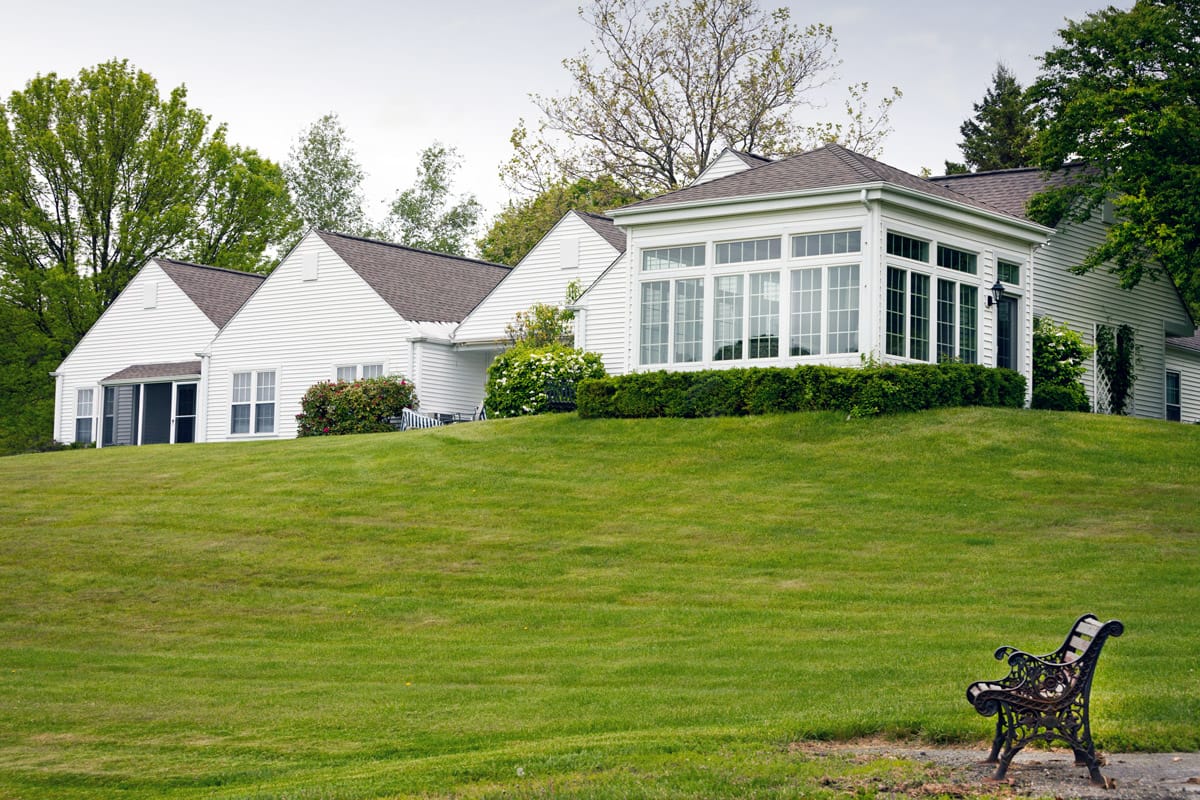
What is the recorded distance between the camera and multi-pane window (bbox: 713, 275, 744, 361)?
24.8 meters

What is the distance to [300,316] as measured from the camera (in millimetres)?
35000

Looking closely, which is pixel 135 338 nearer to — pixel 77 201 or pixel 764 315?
pixel 77 201

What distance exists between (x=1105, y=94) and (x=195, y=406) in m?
24.2

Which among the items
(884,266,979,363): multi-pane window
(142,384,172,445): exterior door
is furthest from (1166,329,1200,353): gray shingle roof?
(142,384,172,445): exterior door

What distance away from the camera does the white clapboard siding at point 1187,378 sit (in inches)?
1325

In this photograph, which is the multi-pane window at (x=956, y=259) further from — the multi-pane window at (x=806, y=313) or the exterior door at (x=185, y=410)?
the exterior door at (x=185, y=410)

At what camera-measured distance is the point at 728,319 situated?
25.0m

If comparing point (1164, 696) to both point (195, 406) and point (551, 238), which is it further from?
point (195, 406)

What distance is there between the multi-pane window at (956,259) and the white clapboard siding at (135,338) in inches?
825

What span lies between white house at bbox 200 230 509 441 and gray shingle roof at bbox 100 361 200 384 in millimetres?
947

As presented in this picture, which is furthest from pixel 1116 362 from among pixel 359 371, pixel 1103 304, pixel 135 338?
pixel 135 338

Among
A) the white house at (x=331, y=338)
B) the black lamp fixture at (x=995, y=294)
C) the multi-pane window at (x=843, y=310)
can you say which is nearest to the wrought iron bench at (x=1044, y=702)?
the multi-pane window at (x=843, y=310)

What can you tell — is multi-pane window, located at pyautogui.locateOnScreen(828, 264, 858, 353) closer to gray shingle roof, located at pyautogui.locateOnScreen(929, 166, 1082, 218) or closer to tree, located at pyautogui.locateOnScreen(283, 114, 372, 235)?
gray shingle roof, located at pyautogui.locateOnScreen(929, 166, 1082, 218)

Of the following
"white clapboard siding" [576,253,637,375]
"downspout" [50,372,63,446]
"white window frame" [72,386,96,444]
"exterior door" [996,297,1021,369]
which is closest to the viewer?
"exterior door" [996,297,1021,369]
